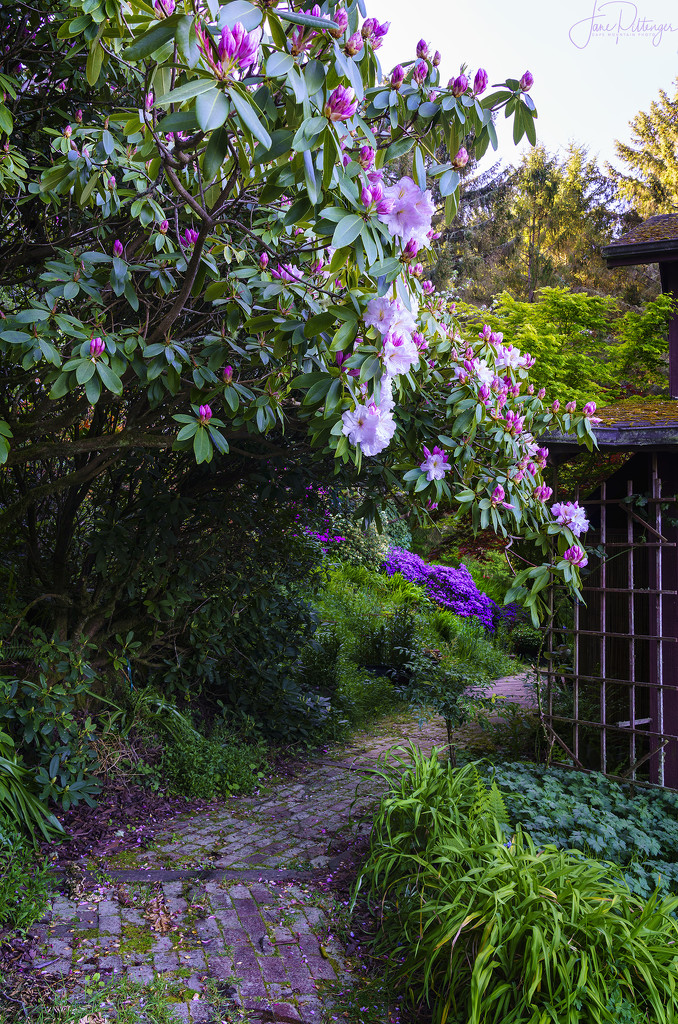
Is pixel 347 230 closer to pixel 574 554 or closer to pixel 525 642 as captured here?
pixel 574 554

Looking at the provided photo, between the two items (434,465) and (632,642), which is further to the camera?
(632,642)

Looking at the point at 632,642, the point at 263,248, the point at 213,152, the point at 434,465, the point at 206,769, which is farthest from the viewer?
the point at 206,769

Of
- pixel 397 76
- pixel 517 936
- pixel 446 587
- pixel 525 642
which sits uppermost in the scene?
pixel 397 76

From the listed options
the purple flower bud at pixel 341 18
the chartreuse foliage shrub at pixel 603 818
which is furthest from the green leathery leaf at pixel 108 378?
the chartreuse foliage shrub at pixel 603 818

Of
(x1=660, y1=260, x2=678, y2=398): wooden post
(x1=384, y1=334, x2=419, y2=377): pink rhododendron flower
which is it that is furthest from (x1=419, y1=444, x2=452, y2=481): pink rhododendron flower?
(x1=660, y1=260, x2=678, y2=398): wooden post

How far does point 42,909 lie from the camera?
2.69 m

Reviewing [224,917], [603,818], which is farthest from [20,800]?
[603,818]

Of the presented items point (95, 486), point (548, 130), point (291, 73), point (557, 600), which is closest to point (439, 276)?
point (548, 130)

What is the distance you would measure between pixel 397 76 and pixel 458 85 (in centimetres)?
16

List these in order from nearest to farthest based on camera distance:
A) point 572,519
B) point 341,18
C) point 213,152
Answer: point 213,152 < point 341,18 < point 572,519

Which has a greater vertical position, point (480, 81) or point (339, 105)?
point (480, 81)

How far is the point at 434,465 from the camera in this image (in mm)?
2703

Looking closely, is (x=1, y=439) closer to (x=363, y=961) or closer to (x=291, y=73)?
(x=291, y=73)

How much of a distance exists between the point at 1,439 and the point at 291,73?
4.97ft
